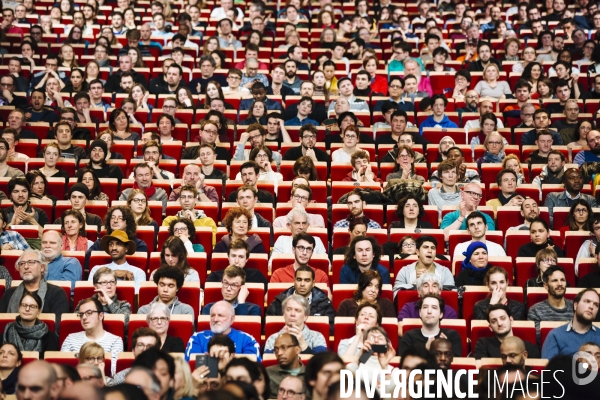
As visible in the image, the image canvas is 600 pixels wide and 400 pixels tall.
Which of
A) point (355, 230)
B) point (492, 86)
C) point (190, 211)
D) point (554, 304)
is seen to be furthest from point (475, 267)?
point (492, 86)

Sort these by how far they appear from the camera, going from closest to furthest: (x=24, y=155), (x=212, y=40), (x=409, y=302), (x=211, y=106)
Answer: (x=409, y=302)
(x=24, y=155)
(x=211, y=106)
(x=212, y=40)

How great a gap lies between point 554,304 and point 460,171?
132 centimetres

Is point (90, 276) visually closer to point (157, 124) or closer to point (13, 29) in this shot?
point (157, 124)

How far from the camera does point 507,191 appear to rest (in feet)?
15.6

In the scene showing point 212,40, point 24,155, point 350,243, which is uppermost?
point 212,40

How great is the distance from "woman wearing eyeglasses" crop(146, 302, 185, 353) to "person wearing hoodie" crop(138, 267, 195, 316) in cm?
21

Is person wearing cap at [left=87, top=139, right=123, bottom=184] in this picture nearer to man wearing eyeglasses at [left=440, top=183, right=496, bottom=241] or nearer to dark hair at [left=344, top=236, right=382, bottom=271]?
dark hair at [left=344, top=236, right=382, bottom=271]

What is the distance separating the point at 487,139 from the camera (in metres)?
5.23

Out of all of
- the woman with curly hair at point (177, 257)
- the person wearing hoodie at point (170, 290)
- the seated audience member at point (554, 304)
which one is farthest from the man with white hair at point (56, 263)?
the seated audience member at point (554, 304)

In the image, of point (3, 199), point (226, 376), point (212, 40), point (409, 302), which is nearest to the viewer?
point (226, 376)

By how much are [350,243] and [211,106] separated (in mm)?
1932

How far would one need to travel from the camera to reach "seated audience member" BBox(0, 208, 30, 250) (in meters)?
4.23

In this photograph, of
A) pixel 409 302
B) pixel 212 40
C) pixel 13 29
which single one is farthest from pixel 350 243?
pixel 13 29

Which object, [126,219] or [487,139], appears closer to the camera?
[126,219]
